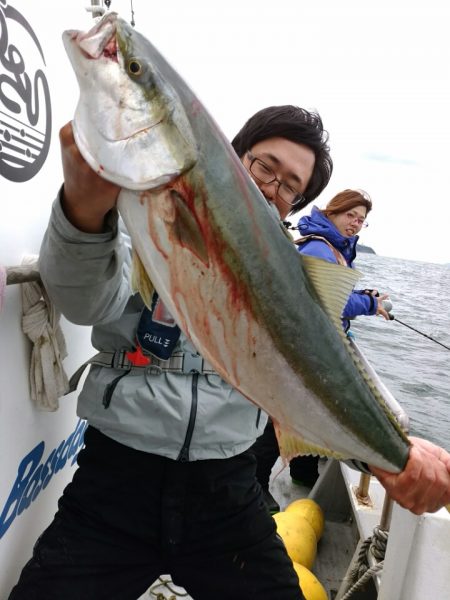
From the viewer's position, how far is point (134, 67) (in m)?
1.24

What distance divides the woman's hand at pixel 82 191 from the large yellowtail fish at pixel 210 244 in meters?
0.04

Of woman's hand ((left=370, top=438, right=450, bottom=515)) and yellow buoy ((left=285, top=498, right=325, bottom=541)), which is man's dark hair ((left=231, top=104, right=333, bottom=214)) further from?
yellow buoy ((left=285, top=498, right=325, bottom=541))

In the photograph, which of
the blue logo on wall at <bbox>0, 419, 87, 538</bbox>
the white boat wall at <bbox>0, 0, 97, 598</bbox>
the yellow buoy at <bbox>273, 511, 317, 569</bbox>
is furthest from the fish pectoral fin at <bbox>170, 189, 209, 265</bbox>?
the yellow buoy at <bbox>273, 511, 317, 569</bbox>

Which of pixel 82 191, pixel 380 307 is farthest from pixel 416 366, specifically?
pixel 82 191

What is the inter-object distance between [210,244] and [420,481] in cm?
124

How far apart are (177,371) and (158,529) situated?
70cm

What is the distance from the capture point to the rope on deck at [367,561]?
2.76 meters

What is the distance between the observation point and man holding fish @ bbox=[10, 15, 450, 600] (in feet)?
4.17

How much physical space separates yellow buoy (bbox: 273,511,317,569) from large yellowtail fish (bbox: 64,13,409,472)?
7.26 feet

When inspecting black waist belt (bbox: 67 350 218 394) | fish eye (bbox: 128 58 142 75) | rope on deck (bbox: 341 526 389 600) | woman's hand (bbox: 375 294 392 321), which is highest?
fish eye (bbox: 128 58 142 75)

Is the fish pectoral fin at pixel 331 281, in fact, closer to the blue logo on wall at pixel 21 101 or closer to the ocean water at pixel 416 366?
the blue logo on wall at pixel 21 101

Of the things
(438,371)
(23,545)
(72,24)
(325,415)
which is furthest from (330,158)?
(438,371)

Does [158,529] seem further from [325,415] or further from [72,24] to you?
[72,24]

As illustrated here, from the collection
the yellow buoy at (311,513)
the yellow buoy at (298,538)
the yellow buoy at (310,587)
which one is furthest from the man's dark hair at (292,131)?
the yellow buoy at (311,513)
